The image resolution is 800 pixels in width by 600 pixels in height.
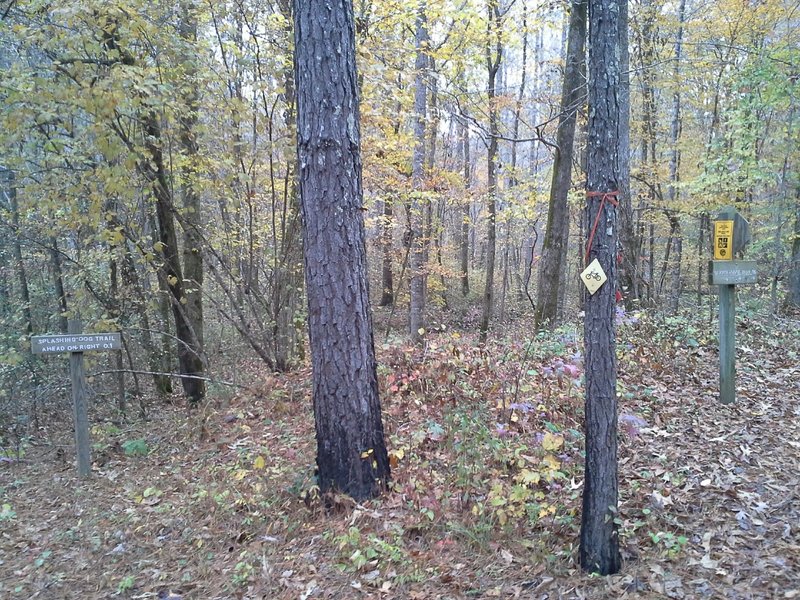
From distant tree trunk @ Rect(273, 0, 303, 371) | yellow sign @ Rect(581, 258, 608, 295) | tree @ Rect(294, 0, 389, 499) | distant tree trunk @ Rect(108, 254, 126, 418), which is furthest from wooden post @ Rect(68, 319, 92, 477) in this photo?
yellow sign @ Rect(581, 258, 608, 295)

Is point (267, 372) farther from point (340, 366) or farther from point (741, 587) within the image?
point (741, 587)

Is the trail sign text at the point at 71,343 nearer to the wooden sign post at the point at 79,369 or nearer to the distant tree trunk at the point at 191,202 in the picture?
the wooden sign post at the point at 79,369

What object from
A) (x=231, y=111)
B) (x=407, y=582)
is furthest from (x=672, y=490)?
(x=231, y=111)

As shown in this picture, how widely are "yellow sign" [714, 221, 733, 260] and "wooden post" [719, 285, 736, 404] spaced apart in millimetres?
347

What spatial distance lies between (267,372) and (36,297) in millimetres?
7139

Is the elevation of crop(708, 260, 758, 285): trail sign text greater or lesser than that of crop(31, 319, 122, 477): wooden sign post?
greater

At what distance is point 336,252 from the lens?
13.9 feet

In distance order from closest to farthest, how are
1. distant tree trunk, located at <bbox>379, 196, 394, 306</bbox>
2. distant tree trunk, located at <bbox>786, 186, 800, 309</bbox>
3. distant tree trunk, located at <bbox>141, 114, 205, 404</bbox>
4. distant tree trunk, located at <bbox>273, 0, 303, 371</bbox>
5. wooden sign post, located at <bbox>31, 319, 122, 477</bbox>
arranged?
wooden sign post, located at <bbox>31, 319, 122, 477</bbox> < distant tree trunk, located at <bbox>141, 114, 205, 404</bbox> < distant tree trunk, located at <bbox>273, 0, 303, 371</bbox> < distant tree trunk, located at <bbox>786, 186, 800, 309</bbox> < distant tree trunk, located at <bbox>379, 196, 394, 306</bbox>

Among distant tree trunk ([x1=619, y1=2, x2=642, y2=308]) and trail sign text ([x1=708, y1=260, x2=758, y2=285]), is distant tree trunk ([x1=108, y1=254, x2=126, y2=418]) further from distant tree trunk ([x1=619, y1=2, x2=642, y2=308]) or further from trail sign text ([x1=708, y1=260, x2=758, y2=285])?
distant tree trunk ([x1=619, y1=2, x2=642, y2=308])

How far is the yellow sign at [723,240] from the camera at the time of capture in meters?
5.57

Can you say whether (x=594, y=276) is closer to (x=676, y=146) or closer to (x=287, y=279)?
(x=287, y=279)

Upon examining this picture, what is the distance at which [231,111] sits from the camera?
7234 mm

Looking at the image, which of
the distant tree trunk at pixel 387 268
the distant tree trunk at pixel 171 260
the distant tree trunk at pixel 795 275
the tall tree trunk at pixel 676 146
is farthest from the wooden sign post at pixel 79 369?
the distant tree trunk at pixel 795 275

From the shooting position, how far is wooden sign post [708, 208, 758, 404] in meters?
5.56
